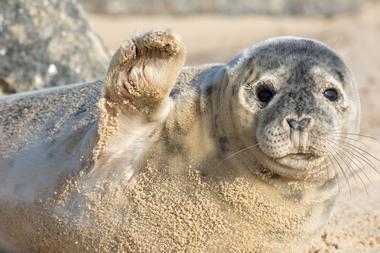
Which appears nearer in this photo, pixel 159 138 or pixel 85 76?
pixel 159 138

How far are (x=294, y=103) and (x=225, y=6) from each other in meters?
9.76

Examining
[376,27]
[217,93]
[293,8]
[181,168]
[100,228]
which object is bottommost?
[293,8]

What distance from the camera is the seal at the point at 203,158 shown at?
3.40 metres

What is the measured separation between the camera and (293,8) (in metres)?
13.1

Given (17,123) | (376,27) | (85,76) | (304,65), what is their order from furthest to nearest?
(376,27)
(85,76)
(17,123)
(304,65)

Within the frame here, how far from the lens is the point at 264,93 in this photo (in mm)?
3404

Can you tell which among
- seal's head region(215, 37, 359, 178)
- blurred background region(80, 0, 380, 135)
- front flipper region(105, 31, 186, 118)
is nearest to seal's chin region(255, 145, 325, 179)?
seal's head region(215, 37, 359, 178)

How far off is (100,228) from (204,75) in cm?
65

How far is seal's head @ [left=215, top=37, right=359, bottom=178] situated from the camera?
327 centimetres

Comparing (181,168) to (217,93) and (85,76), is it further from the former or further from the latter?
(85,76)

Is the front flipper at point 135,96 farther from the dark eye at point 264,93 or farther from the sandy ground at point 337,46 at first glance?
the dark eye at point 264,93

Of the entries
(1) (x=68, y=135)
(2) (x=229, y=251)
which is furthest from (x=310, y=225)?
(1) (x=68, y=135)

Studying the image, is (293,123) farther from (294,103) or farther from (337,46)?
(337,46)

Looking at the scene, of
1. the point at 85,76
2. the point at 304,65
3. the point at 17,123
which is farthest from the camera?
the point at 85,76
